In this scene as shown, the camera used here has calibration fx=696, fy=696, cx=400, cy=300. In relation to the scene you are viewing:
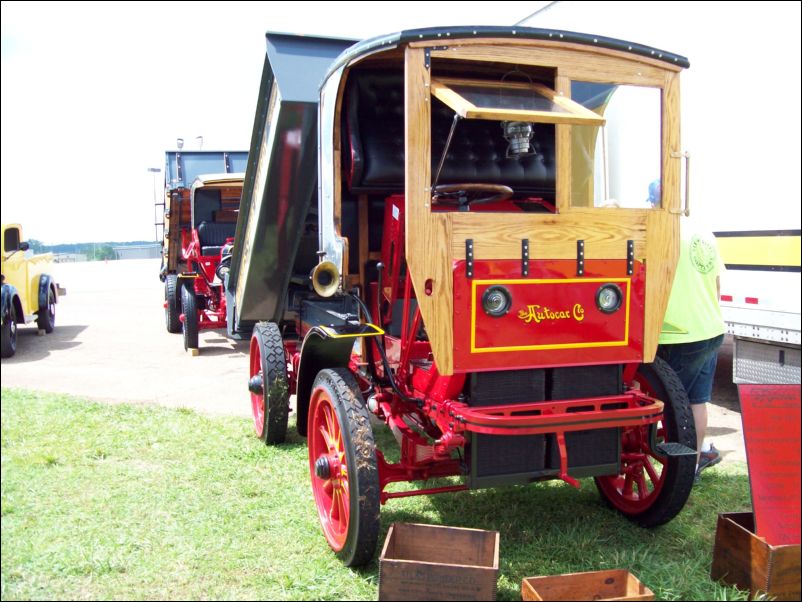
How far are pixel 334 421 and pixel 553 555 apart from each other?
4.01ft

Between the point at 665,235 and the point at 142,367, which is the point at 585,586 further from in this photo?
the point at 142,367

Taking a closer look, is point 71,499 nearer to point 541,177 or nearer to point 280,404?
point 280,404

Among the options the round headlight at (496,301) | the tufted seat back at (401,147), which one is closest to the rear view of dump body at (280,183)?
the tufted seat back at (401,147)

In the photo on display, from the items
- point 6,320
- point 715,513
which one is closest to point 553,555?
point 715,513

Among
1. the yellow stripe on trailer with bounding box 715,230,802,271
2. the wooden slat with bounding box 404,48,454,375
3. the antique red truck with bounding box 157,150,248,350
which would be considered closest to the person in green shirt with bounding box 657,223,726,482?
the yellow stripe on trailer with bounding box 715,230,802,271

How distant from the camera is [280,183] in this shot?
463cm

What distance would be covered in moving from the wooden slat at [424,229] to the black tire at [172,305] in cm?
773

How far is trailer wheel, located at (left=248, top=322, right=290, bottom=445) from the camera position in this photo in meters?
4.70

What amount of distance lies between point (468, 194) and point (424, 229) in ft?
3.10

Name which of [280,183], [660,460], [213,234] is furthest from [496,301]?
[213,234]

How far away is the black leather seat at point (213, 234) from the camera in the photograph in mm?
9797

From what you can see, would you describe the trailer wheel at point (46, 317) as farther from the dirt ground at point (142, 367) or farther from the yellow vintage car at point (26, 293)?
the dirt ground at point (142, 367)

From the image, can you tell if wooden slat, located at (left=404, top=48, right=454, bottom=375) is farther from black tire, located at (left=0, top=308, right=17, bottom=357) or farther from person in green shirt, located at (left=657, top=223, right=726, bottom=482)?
black tire, located at (left=0, top=308, right=17, bottom=357)

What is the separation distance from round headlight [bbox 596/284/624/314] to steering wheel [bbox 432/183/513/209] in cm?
75
